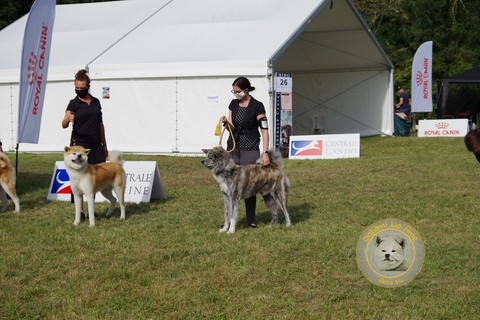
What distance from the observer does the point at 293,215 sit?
29.6 feet

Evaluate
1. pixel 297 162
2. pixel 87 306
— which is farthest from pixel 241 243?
pixel 297 162

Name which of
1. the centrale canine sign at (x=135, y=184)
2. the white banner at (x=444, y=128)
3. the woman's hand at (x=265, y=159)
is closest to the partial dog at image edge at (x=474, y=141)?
the woman's hand at (x=265, y=159)

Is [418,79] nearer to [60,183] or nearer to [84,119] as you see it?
[60,183]

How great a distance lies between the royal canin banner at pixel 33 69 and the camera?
10.7m

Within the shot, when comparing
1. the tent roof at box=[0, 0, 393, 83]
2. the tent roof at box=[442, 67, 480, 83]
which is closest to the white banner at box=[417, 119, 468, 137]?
the tent roof at box=[0, 0, 393, 83]

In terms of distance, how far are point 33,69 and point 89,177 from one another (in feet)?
10.4

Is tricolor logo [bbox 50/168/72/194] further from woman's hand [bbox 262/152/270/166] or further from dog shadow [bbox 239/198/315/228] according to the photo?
woman's hand [bbox 262/152/270/166]

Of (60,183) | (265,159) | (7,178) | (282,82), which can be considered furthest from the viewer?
(282,82)

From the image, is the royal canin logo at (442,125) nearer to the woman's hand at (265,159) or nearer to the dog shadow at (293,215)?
the dog shadow at (293,215)

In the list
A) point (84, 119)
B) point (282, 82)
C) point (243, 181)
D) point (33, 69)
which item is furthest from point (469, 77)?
point (243, 181)

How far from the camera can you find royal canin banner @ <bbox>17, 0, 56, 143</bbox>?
35.0 feet

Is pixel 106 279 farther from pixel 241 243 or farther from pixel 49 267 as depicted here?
pixel 241 243

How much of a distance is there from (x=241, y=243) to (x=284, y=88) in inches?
426

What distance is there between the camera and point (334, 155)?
1688cm
